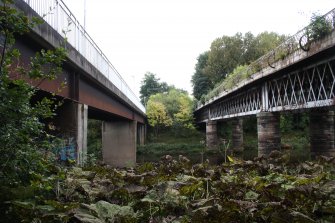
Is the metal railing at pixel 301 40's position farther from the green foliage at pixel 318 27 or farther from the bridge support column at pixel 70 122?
the bridge support column at pixel 70 122

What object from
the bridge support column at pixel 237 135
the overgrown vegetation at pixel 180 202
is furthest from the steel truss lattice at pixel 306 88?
the bridge support column at pixel 237 135

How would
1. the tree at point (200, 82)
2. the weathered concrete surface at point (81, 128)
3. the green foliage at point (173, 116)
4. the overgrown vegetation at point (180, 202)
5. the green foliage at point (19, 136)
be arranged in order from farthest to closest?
the tree at point (200, 82) → the green foliage at point (173, 116) → the weathered concrete surface at point (81, 128) → the green foliage at point (19, 136) → the overgrown vegetation at point (180, 202)

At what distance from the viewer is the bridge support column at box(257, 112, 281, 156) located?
19.6 metres

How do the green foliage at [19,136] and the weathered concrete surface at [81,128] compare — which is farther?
the weathered concrete surface at [81,128]

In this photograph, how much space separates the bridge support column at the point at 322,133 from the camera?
57.2ft

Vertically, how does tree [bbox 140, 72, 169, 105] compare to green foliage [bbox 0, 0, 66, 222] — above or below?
above

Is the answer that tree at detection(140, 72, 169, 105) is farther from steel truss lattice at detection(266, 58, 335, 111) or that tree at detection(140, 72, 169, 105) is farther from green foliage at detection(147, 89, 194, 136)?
steel truss lattice at detection(266, 58, 335, 111)

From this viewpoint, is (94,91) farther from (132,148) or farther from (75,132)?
(132,148)

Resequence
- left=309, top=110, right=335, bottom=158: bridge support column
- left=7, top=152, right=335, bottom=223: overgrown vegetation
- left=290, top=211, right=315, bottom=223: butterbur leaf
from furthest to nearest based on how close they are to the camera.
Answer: left=309, top=110, right=335, bottom=158: bridge support column → left=7, top=152, right=335, bottom=223: overgrown vegetation → left=290, top=211, right=315, bottom=223: butterbur leaf

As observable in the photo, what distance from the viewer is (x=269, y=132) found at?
19.9 meters

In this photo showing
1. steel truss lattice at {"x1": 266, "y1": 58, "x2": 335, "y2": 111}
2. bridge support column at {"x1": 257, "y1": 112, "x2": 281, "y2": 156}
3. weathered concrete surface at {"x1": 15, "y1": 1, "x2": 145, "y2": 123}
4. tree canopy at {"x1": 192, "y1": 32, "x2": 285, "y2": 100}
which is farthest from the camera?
tree canopy at {"x1": 192, "y1": 32, "x2": 285, "y2": 100}

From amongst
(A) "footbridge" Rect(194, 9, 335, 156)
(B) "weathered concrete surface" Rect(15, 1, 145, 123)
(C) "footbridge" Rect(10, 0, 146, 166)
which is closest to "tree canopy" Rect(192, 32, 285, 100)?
(A) "footbridge" Rect(194, 9, 335, 156)

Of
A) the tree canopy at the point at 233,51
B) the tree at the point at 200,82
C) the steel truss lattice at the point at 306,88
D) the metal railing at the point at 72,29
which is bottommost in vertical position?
the steel truss lattice at the point at 306,88

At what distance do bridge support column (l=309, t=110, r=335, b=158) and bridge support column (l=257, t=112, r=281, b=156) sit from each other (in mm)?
2087
